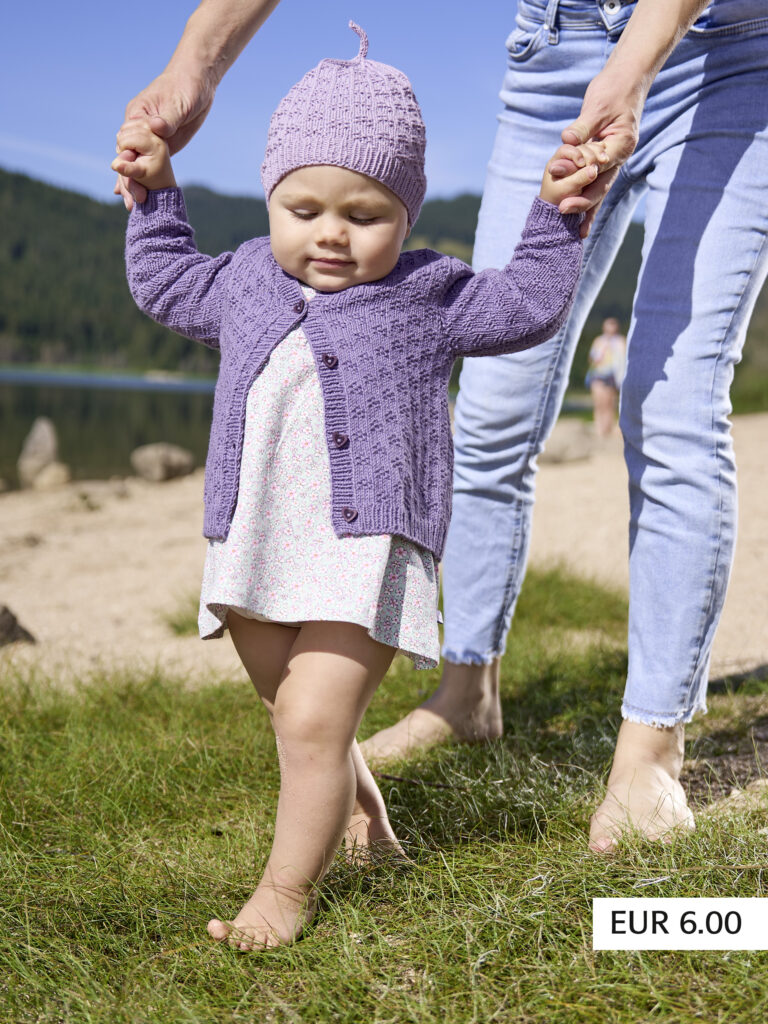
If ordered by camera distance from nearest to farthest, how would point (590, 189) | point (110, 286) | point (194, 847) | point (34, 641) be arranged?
point (590, 189)
point (194, 847)
point (34, 641)
point (110, 286)

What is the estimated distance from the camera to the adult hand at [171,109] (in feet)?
5.94

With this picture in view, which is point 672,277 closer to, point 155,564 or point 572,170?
point 572,170

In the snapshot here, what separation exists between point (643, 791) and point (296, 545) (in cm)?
86

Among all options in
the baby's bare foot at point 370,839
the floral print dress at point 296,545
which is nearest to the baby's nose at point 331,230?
the floral print dress at point 296,545

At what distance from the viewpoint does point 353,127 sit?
162 cm

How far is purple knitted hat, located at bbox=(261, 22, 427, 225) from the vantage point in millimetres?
1620

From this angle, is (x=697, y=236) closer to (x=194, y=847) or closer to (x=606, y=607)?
(x=194, y=847)

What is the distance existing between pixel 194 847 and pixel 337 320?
3.35 ft

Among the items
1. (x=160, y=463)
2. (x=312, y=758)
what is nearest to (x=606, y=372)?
(x=160, y=463)

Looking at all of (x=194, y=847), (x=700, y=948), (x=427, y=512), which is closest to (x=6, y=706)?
(x=194, y=847)

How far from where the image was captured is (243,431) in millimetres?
1633

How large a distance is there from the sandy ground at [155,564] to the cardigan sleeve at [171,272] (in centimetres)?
164

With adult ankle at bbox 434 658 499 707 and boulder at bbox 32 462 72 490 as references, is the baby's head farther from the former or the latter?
boulder at bbox 32 462 72 490

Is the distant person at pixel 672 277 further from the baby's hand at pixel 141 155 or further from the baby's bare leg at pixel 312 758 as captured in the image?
the baby's bare leg at pixel 312 758
